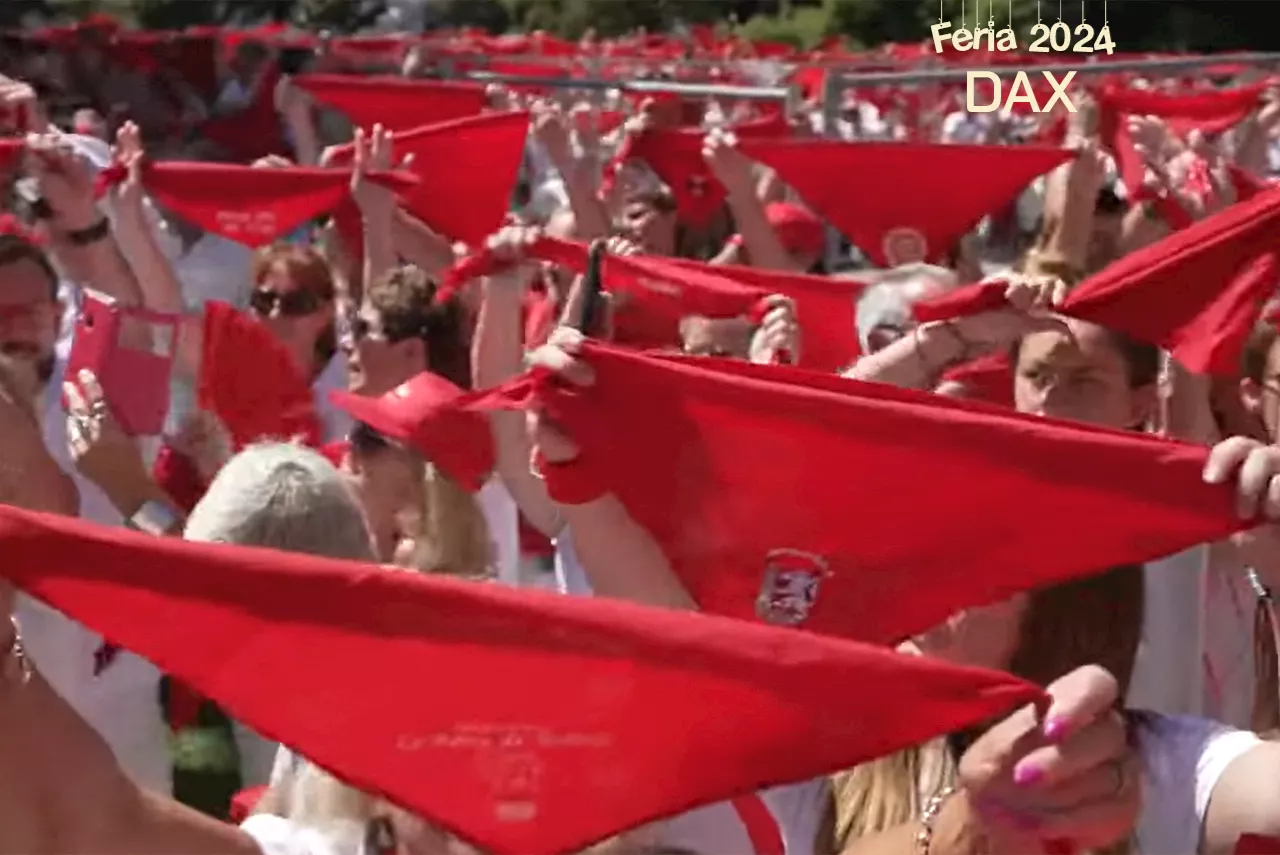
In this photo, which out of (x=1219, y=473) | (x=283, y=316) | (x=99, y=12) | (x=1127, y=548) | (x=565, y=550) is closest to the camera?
(x=1219, y=473)

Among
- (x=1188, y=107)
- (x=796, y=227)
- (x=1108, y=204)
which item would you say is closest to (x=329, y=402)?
(x=796, y=227)

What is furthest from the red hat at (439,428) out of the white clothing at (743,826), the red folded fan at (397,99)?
the red folded fan at (397,99)

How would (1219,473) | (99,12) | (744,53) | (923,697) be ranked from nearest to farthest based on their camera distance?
(923,697)
(1219,473)
(744,53)
(99,12)

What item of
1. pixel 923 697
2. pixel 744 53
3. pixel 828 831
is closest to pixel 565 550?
pixel 828 831

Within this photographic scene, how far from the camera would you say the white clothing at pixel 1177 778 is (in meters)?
1.98

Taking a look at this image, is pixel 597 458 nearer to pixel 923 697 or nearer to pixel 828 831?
pixel 828 831

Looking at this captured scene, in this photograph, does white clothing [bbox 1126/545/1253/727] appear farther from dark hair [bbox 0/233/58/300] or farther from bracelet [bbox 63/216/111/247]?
bracelet [bbox 63/216/111/247]

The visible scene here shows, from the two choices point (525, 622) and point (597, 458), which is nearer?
point (525, 622)

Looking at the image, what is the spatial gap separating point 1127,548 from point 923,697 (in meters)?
0.65

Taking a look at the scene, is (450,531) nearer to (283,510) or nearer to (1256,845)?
(283,510)

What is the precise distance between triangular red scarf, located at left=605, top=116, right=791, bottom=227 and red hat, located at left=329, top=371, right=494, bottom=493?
3.24m

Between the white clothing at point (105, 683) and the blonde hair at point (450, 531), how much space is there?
0.50 m

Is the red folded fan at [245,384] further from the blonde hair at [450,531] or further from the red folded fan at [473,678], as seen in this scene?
the red folded fan at [473,678]

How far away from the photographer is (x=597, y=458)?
2.39m
